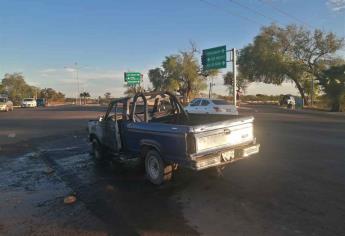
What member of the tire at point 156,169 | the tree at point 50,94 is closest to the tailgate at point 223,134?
the tire at point 156,169

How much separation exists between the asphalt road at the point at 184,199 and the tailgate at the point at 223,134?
778 millimetres

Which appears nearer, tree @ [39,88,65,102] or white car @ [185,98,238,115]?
white car @ [185,98,238,115]

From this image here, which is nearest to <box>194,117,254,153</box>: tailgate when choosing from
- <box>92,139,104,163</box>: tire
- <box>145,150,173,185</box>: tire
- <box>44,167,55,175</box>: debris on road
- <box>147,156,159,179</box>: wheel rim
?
<box>145,150,173,185</box>: tire

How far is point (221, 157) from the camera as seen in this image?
25.6ft

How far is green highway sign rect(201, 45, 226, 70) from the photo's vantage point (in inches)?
1539

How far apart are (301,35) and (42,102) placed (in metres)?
50.1

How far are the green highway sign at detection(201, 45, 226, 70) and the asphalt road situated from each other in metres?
28.1

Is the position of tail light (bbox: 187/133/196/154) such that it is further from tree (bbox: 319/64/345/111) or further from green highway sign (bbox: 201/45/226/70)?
tree (bbox: 319/64/345/111)

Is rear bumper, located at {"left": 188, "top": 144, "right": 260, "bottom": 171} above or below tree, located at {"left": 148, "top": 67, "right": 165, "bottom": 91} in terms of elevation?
below

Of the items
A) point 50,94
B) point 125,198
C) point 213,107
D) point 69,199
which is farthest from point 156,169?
point 50,94

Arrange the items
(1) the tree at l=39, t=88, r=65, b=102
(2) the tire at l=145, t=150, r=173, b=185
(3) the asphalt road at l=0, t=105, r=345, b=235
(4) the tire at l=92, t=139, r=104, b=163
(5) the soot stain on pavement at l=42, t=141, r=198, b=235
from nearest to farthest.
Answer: (3) the asphalt road at l=0, t=105, r=345, b=235 < (5) the soot stain on pavement at l=42, t=141, r=198, b=235 < (2) the tire at l=145, t=150, r=173, b=185 < (4) the tire at l=92, t=139, r=104, b=163 < (1) the tree at l=39, t=88, r=65, b=102

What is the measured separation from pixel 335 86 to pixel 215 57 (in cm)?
1483

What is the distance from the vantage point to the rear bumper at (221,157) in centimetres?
734

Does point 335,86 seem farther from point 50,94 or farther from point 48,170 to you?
point 50,94
